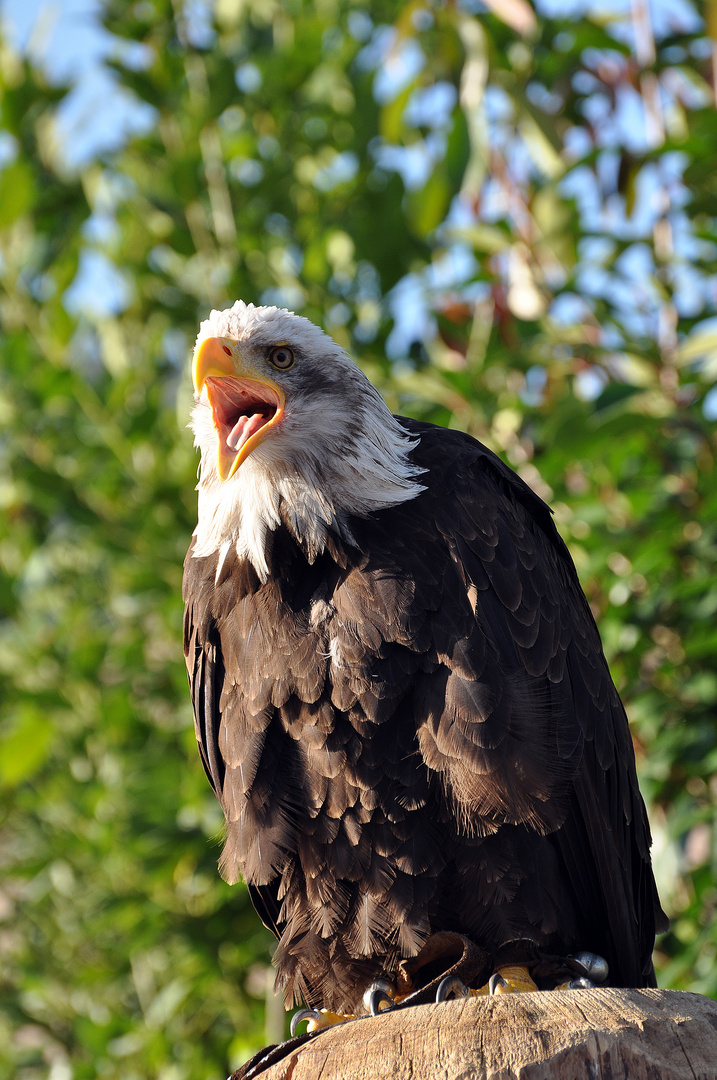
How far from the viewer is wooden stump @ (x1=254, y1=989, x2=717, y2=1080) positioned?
1560mm

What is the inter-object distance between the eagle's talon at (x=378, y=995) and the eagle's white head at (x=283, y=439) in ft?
3.79

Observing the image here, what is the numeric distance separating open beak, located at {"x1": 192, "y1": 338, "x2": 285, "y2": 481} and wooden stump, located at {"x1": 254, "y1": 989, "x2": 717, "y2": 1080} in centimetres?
130

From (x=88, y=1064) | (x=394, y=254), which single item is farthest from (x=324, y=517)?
(x=88, y=1064)

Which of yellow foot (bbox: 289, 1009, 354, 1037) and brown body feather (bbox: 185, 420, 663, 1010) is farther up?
brown body feather (bbox: 185, 420, 663, 1010)

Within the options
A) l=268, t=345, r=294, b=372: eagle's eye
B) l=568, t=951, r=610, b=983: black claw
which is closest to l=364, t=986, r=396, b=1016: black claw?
l=568, t=951, r=610, b=983: black claw

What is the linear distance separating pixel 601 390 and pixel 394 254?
1.95 metres

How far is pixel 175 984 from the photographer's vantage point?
15.0 feet

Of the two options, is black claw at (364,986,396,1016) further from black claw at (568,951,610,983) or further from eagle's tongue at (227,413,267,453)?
eagle's tongue at (227,413,267,453)

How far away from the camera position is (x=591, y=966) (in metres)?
2.52

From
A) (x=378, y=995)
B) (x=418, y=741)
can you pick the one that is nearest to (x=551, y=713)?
(x=418, y=741)

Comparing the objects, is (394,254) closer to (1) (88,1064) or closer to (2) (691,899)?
(2) (691,899)

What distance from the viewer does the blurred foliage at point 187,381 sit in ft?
12.5

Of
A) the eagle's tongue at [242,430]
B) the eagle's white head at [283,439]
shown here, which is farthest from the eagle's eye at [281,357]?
the eagle's tongue at [242,430]

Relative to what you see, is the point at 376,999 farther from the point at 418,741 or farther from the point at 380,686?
the point at 380,686
